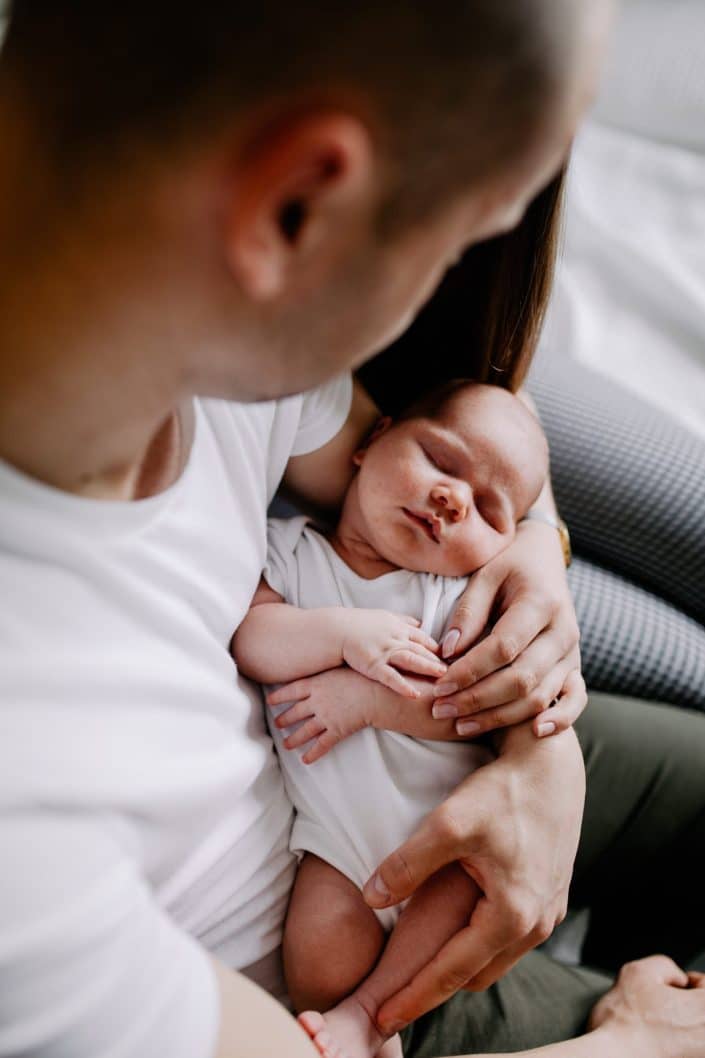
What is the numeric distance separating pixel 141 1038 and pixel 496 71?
523 millimetres

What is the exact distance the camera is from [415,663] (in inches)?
31.8

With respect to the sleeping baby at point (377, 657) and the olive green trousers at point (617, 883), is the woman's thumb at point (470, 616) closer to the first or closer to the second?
the sleeping baby at point (377, 657)

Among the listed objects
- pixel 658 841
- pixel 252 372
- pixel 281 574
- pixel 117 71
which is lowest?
pixel 658 841

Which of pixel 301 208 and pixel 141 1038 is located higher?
pixel 301 208

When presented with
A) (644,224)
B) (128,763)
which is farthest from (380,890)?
(644,224)

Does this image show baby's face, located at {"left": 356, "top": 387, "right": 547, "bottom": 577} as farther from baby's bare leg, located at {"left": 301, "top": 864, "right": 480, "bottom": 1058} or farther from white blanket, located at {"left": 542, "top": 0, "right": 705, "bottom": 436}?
white blanket, located at {"left": 542, "top": 0, "right": 705, "bottom": 436}

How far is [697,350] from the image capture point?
1.50m

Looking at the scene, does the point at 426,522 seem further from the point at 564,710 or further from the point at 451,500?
the point at 564,710

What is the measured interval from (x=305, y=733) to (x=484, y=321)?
1.38 feet

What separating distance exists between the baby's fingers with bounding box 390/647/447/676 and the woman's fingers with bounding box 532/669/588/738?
105mm

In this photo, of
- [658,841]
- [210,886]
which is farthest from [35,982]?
[658,841]

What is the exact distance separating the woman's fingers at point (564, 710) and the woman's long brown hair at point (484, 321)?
313 mm

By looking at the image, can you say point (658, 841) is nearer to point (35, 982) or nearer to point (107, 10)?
point (35, 982)

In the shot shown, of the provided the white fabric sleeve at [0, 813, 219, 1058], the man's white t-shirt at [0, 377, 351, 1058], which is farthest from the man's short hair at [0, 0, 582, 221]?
the white fabric sleeve at [0, 813, 219, 1058]
